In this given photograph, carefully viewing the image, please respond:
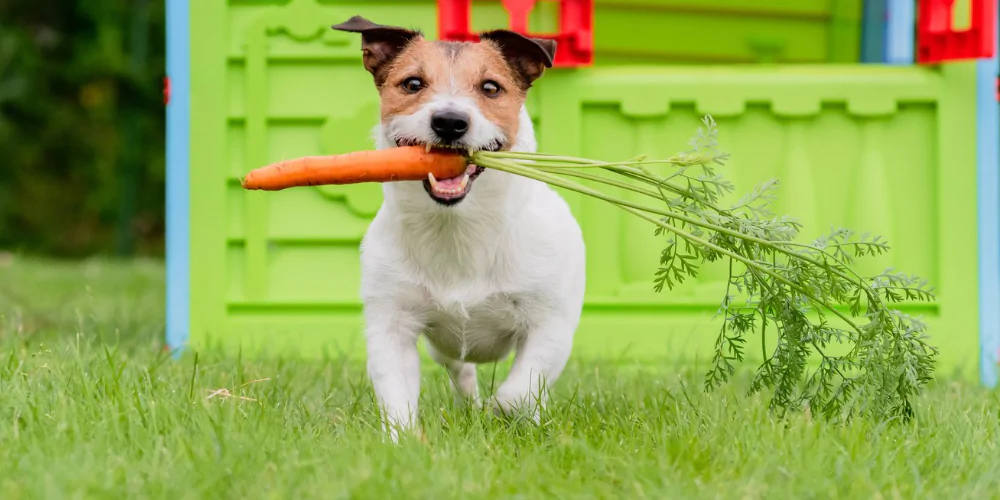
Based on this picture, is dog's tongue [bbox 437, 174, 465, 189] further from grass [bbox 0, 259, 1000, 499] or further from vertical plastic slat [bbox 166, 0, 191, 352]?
vertical plastic slat [bbox 166, 0, 191, 352]

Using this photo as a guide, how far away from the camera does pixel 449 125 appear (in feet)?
10.0

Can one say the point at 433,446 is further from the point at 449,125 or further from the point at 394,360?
the point at 449,125

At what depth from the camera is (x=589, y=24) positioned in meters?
4.75

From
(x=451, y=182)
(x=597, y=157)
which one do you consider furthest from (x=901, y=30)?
(x=451, y=182)

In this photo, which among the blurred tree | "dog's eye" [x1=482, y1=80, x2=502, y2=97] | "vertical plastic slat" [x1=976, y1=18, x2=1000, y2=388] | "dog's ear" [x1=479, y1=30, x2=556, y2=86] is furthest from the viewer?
the blurred tree

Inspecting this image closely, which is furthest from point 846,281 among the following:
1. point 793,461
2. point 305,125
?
point 305,125

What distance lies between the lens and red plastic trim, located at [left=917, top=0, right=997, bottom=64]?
4.62m

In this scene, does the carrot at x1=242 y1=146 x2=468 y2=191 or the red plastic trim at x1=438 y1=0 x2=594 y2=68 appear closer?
the carrot at x1=242 y1=146 x2=468 y2=191

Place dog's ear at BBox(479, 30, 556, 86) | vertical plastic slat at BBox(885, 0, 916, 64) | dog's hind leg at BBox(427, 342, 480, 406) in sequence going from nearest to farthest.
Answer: dog's ear at BBox(479, 30, 556, 86) < dog's hind leg at BBox(427, 342, 480, 406) < vertical plastic slat at BBox(885, 0, 916, 64)

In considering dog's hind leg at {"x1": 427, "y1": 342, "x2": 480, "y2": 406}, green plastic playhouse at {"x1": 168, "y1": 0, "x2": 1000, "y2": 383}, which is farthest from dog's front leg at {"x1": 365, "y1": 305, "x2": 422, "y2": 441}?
green plastic playhouse at {"x1": 168, "y1": 0, "x2": 1000, "y2": 383}

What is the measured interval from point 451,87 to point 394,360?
0.83m

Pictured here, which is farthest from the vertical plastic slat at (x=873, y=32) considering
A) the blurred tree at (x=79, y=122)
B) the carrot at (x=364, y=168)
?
the blurred tree at (x=79, y=122)

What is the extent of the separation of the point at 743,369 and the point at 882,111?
1350mm

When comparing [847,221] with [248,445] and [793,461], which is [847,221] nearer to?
[793,461]
